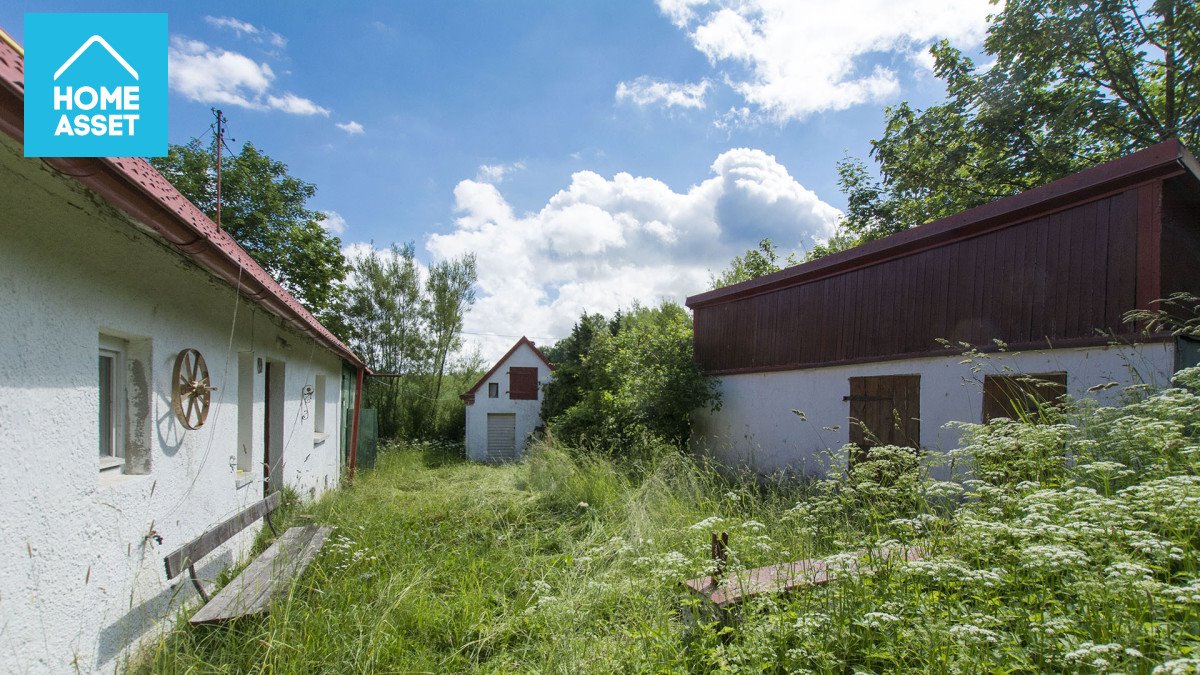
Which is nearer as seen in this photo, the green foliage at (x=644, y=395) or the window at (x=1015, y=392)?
the window at (x=1015, y=392)

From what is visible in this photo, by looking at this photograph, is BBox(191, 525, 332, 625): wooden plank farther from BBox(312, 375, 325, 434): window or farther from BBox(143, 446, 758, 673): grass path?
BBox(312, 375, 325, 434): window

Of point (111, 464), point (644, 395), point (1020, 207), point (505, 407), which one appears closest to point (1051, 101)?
point (1020, 207)

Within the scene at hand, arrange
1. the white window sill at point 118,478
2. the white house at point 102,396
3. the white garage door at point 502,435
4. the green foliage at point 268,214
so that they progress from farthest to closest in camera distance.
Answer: the white garage door at point 502,435
the green foliage at point 268,214
the white window sill at point 118,478
the white house at point 102,396

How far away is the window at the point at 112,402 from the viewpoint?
10.7ft

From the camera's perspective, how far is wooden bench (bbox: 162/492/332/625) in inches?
125

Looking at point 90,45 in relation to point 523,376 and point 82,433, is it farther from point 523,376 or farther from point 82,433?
point 523,376

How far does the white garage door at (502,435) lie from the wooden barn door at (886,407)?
14523 millimetres

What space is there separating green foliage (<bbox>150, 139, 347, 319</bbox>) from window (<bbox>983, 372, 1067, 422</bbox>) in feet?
55.5

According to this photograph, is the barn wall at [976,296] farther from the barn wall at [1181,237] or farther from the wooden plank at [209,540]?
the wooden plank at [209,540]

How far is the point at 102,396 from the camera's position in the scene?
10.8ft

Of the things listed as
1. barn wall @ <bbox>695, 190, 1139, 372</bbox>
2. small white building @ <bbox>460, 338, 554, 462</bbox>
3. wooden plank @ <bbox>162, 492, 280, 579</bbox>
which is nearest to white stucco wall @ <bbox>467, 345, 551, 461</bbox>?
small white building @ <bbox>460, 338, 554, 462</bbox>

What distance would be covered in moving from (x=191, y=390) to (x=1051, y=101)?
15078 mm

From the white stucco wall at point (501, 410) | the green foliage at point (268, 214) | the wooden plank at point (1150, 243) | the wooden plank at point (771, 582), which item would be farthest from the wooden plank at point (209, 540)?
the white stucco wall at point (501, 410)

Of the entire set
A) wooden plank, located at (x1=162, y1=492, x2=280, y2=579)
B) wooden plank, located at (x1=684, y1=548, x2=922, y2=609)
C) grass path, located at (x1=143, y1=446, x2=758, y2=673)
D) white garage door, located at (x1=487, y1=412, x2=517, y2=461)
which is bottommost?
white garage door, located at (x1=487, y1=412, x2=517, y2=461)
